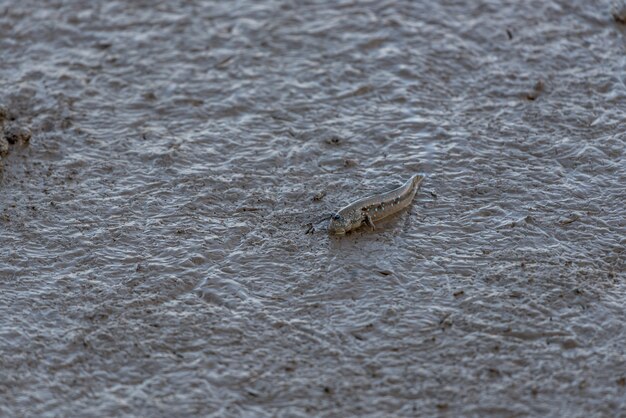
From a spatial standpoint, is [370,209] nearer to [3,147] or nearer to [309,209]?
[309,209]

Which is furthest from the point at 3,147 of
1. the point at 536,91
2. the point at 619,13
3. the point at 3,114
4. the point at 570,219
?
the point at 619,13

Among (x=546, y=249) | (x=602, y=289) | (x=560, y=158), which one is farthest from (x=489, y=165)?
(x=602, y=289)

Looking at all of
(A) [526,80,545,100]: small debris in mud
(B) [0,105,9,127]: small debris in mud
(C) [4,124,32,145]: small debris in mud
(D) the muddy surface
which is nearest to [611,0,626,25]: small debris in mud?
(D) the muddy surface

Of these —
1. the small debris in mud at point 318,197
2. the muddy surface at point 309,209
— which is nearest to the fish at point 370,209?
the muddy surface at point 309,209

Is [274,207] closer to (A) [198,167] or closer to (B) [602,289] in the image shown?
(A) [198,167]

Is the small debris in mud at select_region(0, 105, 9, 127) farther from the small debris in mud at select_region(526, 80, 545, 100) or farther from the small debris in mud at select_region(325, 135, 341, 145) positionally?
the small debris in mud at select_region(526, 80, 545, 100)
